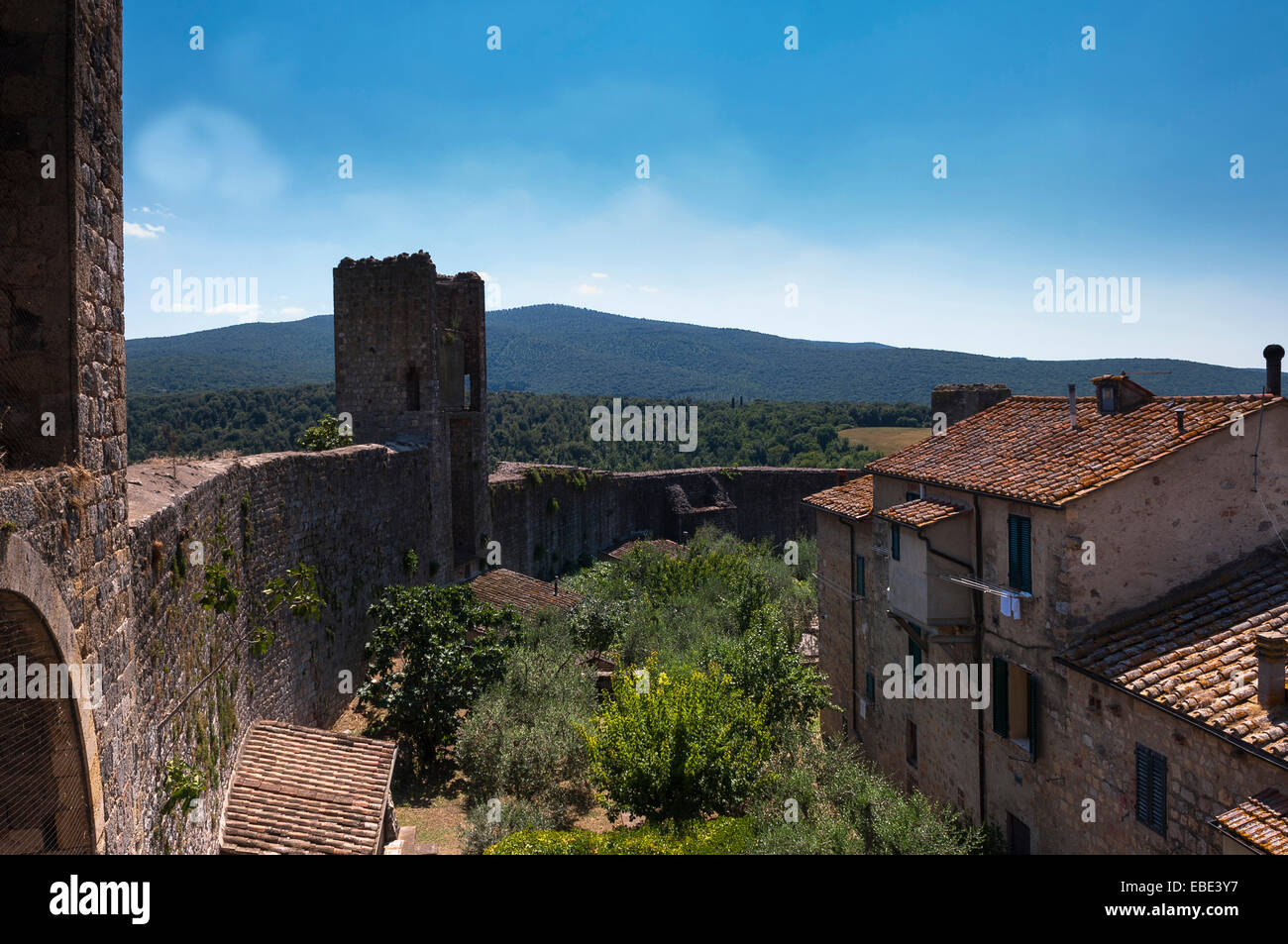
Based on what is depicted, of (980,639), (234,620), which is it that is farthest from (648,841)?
(980,639)

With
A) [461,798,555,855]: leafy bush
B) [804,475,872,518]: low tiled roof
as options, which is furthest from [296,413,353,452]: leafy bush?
[804,475,872,518]: low tiled roof

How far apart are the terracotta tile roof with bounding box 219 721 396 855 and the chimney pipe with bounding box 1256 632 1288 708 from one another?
866cm

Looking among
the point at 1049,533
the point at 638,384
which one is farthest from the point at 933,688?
the point at 638,384

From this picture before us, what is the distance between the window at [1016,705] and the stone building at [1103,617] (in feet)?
0.10

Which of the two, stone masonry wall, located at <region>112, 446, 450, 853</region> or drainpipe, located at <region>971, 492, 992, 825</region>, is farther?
drainpipe, located at <region>971, 492, 992, 825</region>

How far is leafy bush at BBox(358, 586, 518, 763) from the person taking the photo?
1317cm

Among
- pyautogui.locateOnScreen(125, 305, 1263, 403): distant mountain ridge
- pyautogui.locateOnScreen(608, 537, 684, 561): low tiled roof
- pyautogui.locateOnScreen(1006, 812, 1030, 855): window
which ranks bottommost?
pyautogui.locateOnScreen(1006, 812, 1030, 855): window

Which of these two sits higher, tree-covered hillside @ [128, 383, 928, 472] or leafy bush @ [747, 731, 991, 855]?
tree-covered hillside @ [128, 383, 928, 472]

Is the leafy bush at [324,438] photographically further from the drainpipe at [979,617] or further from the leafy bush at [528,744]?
the drainpipe at [979,617]

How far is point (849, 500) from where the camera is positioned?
1812 centimetres

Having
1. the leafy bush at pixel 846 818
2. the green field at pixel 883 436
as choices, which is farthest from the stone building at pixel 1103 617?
the green field at pixel 883 436

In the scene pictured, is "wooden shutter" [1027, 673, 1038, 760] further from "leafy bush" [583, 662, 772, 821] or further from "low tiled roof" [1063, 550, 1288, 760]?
"leafy bush" [583, 662, 772, 821]

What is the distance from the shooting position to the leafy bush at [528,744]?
507 inches
